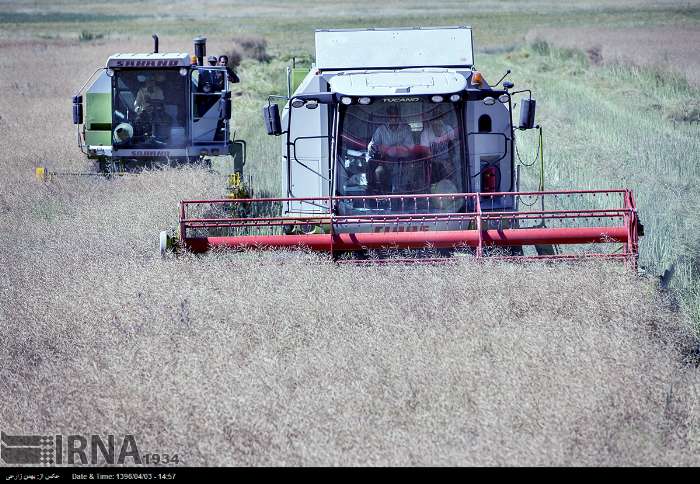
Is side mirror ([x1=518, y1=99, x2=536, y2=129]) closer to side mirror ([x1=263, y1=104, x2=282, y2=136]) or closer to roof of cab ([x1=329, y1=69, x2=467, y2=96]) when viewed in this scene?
roof of cab ([x1=329, y1=69, x2=467, y2=96])

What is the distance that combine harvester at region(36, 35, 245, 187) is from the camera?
675 inches

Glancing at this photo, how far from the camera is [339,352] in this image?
7477 millimetres

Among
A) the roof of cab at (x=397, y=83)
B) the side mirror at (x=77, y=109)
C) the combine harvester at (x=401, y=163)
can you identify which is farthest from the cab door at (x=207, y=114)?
the roof of cab at (x=397, y=83)

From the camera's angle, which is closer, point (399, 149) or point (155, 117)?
point (399, 149)

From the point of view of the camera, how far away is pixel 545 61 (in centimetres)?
3950

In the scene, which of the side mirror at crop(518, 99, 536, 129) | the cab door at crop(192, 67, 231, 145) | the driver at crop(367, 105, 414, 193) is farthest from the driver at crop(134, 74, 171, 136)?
the side mirror at crop(518, 99, 536, 129)

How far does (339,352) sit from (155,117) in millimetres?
10706

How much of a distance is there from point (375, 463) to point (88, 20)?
2920 inches

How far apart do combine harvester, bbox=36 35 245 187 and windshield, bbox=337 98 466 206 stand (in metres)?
6.08

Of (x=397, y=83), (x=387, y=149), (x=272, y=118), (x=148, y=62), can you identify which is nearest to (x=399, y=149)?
(x=387, y=149)

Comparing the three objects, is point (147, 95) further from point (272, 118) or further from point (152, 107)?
point (272, 118)

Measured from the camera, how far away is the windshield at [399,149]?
11.1 metres

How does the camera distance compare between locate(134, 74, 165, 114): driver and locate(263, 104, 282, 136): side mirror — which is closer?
locate(263, 104, 282, 136): side mirror

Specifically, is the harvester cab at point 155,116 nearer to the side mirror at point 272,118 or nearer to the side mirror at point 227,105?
the side mirror at point 227,105
